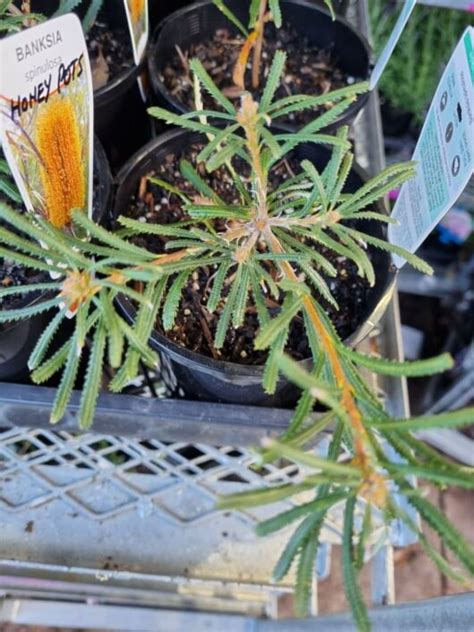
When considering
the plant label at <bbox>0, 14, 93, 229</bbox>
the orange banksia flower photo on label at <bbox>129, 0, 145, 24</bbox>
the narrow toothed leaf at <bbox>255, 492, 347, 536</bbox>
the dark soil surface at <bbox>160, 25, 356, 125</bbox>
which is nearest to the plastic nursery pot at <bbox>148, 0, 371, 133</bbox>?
the dark soil surface at <bbox>160, 25, 356, 125</bbox>

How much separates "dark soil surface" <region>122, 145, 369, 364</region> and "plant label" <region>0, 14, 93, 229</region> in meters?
0.19

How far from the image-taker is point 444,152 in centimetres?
65

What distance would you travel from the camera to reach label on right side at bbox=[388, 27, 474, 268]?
60 cm

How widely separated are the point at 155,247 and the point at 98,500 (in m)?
0.35

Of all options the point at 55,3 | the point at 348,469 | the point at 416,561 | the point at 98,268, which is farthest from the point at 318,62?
the point at 416,561

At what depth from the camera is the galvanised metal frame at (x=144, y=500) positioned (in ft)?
2.58

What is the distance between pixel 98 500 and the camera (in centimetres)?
89

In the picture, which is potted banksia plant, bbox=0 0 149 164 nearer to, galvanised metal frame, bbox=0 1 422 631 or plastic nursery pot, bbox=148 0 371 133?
plastic nursery pot, bbox=148 0 371 133

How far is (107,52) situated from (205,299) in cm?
50

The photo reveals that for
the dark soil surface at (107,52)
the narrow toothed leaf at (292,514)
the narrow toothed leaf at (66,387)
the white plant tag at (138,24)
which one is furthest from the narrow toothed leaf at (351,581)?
the dark soil surface at (107,52)

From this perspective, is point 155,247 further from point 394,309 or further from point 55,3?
point 55,3

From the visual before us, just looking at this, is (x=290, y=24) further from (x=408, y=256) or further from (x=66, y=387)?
(x=66, y=387)

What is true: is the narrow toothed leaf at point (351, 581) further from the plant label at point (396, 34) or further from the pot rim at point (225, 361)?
the plant label at point (396, 34)

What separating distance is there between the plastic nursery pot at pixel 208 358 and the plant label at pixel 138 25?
0.13 m
